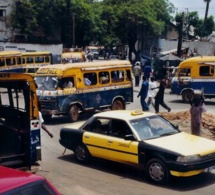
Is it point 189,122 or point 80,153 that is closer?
point 80,153

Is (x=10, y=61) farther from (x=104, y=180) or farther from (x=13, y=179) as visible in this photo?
(x=13, y=179)

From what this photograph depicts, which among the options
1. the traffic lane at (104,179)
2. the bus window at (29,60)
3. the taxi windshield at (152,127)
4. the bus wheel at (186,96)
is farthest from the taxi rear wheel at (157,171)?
the bus window at (29,60)

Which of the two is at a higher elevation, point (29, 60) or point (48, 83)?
point (48, 83)

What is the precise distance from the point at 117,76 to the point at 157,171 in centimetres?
1040

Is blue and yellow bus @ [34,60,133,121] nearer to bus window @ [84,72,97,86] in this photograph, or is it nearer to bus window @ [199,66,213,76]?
bus window @ [84,72,97,86]

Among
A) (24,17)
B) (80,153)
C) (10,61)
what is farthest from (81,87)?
(24,17)

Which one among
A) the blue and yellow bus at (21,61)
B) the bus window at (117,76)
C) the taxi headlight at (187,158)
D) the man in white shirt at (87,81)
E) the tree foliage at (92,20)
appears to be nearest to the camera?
the taxi headlight at (187,158)

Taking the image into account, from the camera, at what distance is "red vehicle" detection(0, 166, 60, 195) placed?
5317 millimetres

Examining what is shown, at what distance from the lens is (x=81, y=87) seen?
1902 centimetres

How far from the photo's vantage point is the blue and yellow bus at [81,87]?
1837 cm

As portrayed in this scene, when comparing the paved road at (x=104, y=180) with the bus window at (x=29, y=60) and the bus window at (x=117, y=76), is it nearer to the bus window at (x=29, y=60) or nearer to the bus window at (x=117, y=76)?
the bus window at (x=117, y=76)

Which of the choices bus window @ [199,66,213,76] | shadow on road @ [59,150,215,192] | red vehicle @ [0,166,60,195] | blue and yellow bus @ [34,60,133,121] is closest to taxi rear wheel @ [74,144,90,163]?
shadow on road @ [59,150,215,192]

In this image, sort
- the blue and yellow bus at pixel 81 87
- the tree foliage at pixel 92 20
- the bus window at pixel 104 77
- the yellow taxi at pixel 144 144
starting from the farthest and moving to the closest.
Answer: the tree foliage at pixel 92 20, the bus window at pixel 104 77, the blue and yellow bus at pixel 81 87, the yellow taxi at pixel 144 144

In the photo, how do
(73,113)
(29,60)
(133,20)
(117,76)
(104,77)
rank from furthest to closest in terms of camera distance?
(133,20) → (29,60) → (117,76) → (104,77) → (73,113)
